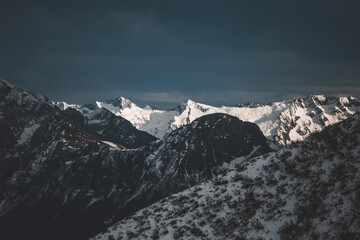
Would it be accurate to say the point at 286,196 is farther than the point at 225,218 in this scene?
No

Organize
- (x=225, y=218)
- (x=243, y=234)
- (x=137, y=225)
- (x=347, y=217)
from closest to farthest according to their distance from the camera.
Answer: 1. (x=347, y=217)
2. (x=243, y=234)
3. (x=225, y=218)
4. (x=137, y=225)

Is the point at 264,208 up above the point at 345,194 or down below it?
below

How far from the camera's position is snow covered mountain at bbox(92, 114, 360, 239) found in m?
14.1

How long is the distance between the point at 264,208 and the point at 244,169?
734 cm

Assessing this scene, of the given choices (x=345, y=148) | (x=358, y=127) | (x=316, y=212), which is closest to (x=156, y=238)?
(x=316, y=212)

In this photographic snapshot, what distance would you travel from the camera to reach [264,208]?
56.7 ft

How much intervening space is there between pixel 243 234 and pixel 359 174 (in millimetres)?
7184

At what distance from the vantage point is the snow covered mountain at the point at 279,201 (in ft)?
46.2

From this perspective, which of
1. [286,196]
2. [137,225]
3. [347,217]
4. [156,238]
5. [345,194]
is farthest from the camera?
[137,225]

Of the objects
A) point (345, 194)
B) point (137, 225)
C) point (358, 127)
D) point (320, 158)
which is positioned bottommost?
point (137, 225)

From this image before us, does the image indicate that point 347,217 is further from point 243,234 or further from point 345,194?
point 243,234

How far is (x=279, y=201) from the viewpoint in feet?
56.2

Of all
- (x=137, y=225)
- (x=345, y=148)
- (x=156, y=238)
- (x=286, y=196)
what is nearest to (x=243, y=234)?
(x=286, y=196)

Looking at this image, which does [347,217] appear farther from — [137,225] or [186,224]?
[137,225]
